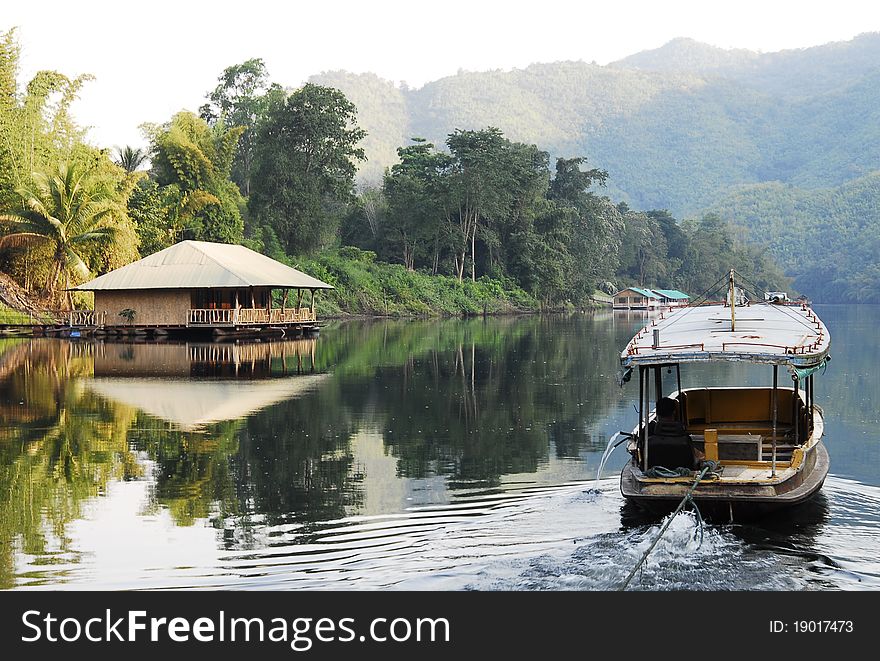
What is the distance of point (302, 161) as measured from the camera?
2608 inches

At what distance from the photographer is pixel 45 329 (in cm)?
4384

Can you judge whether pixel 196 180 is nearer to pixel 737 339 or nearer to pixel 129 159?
pixel 129 159

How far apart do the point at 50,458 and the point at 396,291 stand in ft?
191

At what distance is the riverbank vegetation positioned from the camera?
4756 cm

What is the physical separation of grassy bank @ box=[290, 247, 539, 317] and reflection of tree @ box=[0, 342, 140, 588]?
41154 mm

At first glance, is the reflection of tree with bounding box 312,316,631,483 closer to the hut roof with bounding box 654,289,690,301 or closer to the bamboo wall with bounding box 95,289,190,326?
the bamboo wall with bounding box 95,289,190,326

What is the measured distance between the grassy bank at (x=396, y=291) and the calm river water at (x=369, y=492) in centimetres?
4103

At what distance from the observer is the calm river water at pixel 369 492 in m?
8.81

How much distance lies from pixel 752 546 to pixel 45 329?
39.9m

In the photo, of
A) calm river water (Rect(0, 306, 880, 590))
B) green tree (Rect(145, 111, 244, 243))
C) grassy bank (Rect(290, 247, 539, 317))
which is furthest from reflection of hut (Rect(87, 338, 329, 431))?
grassy bank (Rect(290, 247, 539, 317))

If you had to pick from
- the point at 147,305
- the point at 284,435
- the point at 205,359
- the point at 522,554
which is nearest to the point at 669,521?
the point at 522,554

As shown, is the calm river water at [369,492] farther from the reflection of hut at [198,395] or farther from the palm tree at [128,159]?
the palm tree at [128,159]
